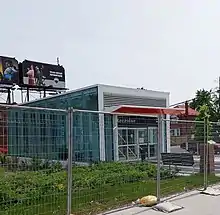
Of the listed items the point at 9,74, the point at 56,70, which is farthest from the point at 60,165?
the point at 56,70

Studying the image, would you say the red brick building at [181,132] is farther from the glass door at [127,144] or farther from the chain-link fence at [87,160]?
the glass door at [127,144]

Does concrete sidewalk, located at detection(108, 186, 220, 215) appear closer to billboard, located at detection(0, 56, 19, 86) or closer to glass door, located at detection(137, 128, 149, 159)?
glass door, located at detection(137, 128, 149, 159)

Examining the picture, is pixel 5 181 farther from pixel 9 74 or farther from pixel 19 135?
pixel 9 74

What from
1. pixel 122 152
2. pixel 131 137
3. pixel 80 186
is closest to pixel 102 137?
pixel 122 152

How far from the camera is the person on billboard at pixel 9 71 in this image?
→ 40875mm

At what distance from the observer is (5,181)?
7.38 metres

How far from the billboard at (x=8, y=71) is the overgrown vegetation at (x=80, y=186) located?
3150 centimetres

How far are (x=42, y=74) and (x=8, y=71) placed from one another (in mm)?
4464

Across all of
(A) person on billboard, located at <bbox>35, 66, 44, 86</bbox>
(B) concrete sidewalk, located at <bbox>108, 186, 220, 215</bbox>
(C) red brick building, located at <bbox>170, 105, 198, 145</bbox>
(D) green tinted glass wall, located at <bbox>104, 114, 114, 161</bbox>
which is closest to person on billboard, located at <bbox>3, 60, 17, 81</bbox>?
(A) person on billboard, located at <bbox>35, 66, 44, 86</bbox>

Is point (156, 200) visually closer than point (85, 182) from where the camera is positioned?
Yes

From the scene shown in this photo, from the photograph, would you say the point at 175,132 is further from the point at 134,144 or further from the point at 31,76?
the point at 31,76

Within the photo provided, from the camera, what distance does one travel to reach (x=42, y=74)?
4441cm

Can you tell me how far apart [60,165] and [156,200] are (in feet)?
7.95

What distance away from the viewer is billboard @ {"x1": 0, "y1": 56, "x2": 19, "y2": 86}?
40719mm
